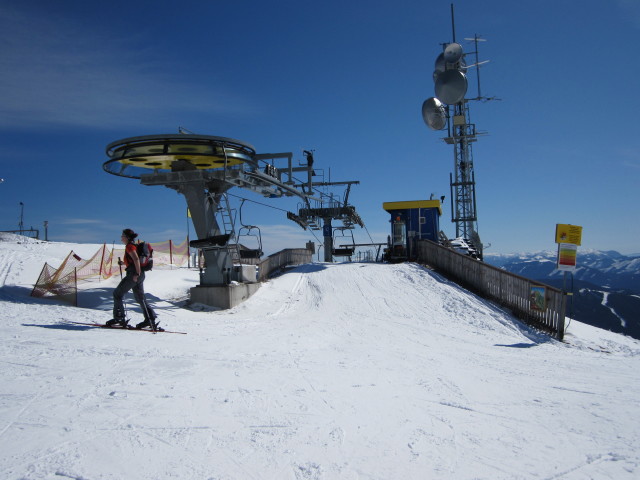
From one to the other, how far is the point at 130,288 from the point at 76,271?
5.71 m

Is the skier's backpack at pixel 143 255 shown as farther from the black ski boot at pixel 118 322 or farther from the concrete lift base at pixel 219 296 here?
the concrete lift base at pixel 219 296

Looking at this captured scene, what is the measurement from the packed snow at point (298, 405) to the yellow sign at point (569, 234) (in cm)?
295

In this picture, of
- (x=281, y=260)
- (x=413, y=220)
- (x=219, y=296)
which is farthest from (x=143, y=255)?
(x=413, y=220)

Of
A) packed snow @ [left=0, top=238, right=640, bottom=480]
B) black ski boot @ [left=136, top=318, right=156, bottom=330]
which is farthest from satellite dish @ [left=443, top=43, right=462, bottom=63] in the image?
black ski boot @ [left=136, top=318, right=156, bottom=330]

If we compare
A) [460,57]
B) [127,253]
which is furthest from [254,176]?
[460,57]

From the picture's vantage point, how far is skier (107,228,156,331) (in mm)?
8898

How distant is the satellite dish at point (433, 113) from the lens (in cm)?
3547

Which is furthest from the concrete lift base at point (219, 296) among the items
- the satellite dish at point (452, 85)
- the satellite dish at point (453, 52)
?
the satellite dish at point (453, 52)

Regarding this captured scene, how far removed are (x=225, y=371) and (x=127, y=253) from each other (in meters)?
4.02

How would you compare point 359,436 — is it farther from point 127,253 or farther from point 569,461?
point 127,253

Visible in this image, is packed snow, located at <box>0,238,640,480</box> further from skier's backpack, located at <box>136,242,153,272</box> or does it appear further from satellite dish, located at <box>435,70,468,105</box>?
satellite dish, located at <box>435,70,468,105</box>

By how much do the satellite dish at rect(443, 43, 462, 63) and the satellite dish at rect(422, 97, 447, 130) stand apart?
313cm

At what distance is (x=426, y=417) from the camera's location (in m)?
4.84

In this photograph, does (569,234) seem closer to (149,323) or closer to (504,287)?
(504,287)
